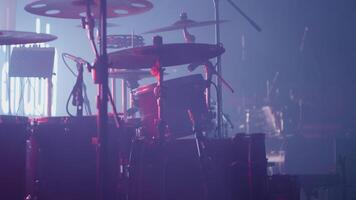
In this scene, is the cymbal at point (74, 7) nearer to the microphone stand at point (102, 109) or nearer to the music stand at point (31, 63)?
the microphone stand at point (102, 109)

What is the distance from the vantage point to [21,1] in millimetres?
10797

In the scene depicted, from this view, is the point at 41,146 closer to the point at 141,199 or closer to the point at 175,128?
the point at 141,199

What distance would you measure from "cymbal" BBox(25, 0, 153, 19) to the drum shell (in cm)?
109

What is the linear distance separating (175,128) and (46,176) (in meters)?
1.11

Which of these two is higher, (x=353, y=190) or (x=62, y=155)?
(x=62, y=155)

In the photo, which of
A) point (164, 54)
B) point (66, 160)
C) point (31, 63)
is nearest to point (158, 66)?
point (164, 54)

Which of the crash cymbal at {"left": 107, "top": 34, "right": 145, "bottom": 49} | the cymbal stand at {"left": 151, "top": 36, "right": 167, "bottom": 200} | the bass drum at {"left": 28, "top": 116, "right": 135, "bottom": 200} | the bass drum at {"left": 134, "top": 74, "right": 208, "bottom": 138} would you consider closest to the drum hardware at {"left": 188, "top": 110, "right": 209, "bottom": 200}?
the cymbal stand at {"left": 151, "top": 36, "right": 167, "bottom": 200}

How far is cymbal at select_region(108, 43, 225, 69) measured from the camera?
3.49 m

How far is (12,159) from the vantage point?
3104 mm

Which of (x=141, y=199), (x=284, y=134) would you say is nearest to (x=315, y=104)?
(x=284, y=134)

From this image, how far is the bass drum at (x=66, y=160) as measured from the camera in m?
3.40

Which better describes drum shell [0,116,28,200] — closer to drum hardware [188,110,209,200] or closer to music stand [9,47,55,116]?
drum hardware [188,110,209,200]

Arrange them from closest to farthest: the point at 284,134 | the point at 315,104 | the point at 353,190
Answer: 1. the point at 353,190
2. the point at 284,134
3. the point at 315,104

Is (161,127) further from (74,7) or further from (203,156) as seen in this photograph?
(74,7)
